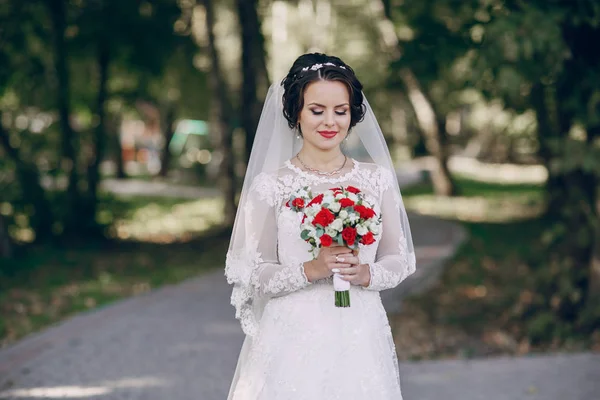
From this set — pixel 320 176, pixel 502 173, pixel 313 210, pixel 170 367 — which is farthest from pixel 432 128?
pixel 313 210

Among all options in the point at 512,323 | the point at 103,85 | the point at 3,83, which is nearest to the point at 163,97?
the point at 103,85

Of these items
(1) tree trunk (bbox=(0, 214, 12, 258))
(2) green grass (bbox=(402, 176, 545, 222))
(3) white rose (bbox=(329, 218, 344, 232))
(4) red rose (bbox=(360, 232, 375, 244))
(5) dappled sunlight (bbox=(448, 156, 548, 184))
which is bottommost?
(5) dappled sunlight (bbox=(448, 156, 548, 184))

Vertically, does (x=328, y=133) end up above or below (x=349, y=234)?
above

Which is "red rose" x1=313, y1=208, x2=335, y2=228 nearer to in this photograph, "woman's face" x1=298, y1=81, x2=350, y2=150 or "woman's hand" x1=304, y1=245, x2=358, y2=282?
"woman's hand" x1=304, y1=245, x2=358, y2=282

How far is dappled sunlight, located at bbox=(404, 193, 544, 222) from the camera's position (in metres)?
20.9

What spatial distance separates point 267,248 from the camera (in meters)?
3.56

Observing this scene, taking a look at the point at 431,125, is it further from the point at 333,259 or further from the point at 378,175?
the point at 333,259

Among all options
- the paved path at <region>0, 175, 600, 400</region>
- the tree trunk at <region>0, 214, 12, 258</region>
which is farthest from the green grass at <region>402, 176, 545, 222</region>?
the paved path at <region>0, 175, 600, 400</region>

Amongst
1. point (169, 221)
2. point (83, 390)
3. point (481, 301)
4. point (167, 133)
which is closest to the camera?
point (83, 390)

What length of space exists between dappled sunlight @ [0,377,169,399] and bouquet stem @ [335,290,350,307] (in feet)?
11.5

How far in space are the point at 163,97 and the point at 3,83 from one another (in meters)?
13.8

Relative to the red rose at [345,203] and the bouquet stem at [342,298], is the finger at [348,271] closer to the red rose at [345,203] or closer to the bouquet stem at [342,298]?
the bouquet stem at [342,298]

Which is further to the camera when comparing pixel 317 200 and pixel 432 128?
pixel 432 128

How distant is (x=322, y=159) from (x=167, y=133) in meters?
27.6
